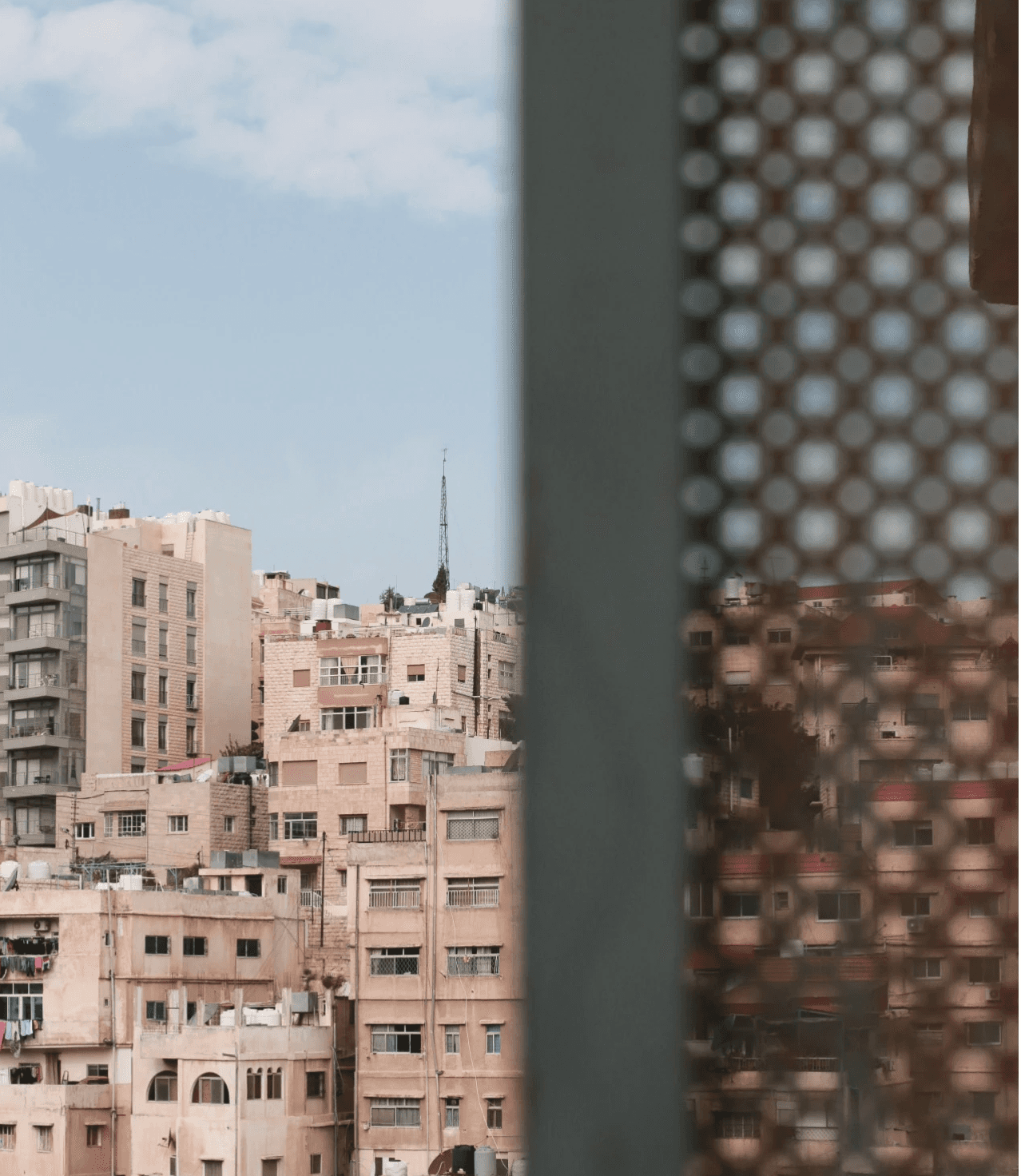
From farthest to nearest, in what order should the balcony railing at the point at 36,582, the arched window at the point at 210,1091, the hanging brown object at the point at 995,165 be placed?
the balcony railing at the point at 36,582 → the arched window at the point at 210,1091 → the hanging brown object at the point at 995,165

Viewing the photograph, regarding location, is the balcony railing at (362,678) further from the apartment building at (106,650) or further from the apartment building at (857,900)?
the apartment building at (857,900)

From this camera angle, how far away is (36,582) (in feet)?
159

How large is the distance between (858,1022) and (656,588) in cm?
25

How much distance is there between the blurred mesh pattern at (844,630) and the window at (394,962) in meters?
33.1

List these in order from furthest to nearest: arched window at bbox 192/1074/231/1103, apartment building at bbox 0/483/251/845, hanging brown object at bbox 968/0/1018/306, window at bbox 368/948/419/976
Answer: apartment building at bbox 0/483/251/845
window at bbox 368/948/419/976
arched window at bbox 192/1074/231/1103
hanging brown object at bbox 968/0/1018/306

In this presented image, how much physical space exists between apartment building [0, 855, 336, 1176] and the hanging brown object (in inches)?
1260

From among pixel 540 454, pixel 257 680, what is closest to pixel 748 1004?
pixel 540 454

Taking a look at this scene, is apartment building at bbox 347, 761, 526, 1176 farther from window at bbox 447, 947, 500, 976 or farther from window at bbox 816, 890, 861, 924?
window at bbox 816, 890, 861, 924

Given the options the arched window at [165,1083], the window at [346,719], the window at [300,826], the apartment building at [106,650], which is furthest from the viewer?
the apartment building at [106,650]

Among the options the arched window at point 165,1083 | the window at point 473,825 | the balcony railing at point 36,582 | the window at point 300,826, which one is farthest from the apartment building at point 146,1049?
the balcony railing at point 36,582

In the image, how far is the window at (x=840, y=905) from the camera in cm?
103

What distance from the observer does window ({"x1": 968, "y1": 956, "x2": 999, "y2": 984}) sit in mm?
1046

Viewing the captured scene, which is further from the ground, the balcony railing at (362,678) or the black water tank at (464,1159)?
the balcony railing at (362,678)

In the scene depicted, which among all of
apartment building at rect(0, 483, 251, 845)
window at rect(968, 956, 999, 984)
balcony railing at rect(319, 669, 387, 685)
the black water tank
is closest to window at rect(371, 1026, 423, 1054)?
the black water tank
